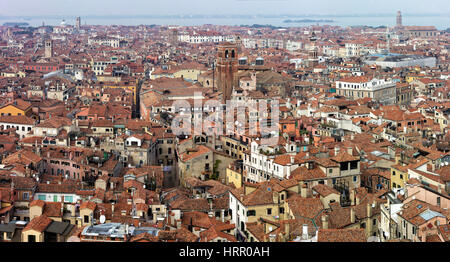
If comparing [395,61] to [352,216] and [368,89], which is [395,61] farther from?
[352,216]

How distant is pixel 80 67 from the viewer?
105ft

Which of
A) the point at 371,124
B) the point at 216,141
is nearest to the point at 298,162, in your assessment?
the point at 216,141

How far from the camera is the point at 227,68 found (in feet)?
60.7

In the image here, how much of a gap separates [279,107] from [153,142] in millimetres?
4747

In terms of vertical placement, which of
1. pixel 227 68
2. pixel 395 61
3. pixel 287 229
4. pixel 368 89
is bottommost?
pixel 287 229

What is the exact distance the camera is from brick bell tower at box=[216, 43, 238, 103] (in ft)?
60.5

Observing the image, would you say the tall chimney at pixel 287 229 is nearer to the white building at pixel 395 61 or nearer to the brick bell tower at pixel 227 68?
the brick bell tower at pixel 227 68

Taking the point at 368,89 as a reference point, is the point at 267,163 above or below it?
below

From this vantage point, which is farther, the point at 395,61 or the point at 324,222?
the point at 395,61

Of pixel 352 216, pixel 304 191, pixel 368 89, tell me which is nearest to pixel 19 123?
pixel 304 191

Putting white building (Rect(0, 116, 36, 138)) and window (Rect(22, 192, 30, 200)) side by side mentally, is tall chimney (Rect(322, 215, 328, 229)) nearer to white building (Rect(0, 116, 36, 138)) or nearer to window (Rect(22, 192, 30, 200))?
window (Rect(22, 192, 30, 200))

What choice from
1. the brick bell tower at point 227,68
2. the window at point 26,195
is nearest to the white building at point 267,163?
the window at point 26,195

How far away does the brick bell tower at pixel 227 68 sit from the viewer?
18438 millimetres
